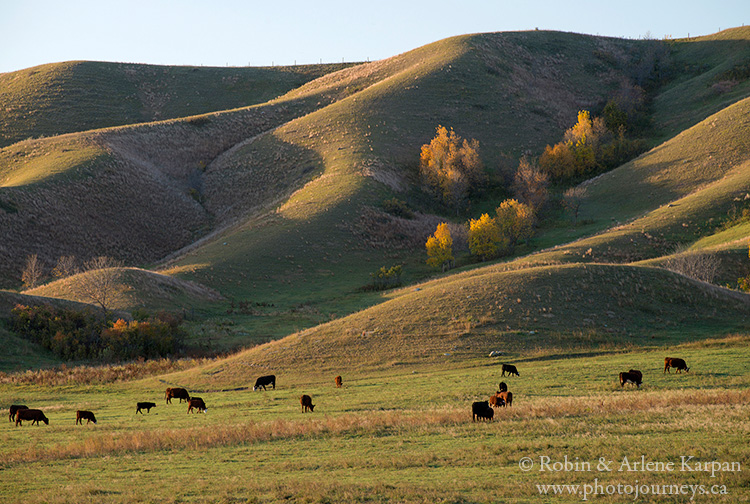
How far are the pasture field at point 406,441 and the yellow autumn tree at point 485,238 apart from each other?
148 ft

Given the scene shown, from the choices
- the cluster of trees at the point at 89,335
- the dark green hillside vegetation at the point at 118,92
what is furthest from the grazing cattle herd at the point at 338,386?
the dark green hillside vegetation at the point at 118,92

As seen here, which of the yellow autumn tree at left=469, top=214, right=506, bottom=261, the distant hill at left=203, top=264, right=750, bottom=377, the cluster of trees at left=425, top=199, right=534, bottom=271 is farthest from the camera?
the yellow autumn tree at left=469, top=214, right=506, bottom=261

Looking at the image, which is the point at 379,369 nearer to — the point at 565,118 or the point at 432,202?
the point at 432,202

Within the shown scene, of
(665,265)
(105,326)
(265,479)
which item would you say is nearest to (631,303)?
(665,265)

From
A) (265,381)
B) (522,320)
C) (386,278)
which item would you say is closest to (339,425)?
(265,381)

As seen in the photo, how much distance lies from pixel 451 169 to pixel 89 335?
200ft

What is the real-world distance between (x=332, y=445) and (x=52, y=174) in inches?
3465

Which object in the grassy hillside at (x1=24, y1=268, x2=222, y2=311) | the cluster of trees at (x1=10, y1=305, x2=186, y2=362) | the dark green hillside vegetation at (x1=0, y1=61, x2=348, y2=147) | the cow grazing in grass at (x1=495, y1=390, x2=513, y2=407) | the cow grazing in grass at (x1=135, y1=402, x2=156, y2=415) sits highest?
the dark green hillside vegetation at (x1=0, y1=61, x2=348, y2=147)

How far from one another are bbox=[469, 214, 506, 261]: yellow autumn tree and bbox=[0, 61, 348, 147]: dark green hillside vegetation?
9412 cm

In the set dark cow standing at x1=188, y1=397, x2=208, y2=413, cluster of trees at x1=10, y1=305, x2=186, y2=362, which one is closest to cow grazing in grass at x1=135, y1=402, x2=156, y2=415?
dark cow standing at x1=188, y1=397, x2=208, y2=413

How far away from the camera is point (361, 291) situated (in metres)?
66.8

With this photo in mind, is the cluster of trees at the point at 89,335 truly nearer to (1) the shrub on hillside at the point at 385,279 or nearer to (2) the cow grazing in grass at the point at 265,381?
(2) the cow grazing in grass at the point at 265,381

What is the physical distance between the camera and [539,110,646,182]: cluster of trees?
10112 cm

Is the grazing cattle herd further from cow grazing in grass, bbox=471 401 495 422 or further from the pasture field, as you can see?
the pasture field
